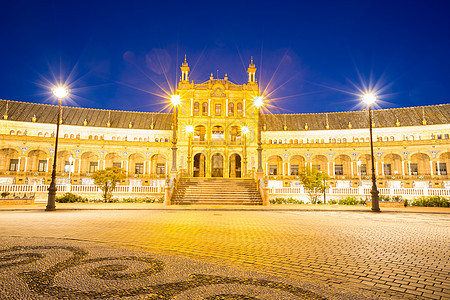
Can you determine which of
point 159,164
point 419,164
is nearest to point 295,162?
point 419,164

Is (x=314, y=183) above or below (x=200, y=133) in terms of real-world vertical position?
below

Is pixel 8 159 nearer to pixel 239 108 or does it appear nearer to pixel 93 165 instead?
pixel 93 165

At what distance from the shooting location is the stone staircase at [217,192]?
24.6 meters

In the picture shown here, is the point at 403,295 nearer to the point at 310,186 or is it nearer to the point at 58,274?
the point at 58,274

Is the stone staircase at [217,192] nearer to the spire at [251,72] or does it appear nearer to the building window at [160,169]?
the spire at [251,72]

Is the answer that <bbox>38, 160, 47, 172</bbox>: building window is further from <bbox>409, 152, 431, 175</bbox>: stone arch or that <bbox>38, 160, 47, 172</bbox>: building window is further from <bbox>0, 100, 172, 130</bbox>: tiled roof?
<bbox>409, 152, 431, 175</bbox>: stone arch

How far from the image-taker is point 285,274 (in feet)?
16.0

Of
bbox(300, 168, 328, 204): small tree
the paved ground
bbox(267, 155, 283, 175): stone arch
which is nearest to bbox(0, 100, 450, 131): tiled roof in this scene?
bbox(267, 155, 283, 175): stone arch

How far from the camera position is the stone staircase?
24.6 meters

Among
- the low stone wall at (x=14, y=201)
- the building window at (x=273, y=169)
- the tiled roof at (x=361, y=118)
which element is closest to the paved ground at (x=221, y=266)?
the low stone wall at (x=14, y=201)

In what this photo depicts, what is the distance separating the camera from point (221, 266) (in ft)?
17.4

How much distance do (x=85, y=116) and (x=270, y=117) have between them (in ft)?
142

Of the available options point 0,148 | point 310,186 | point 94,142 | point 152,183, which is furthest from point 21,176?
point 310,186

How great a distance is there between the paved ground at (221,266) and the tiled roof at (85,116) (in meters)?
57.8
